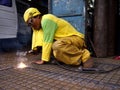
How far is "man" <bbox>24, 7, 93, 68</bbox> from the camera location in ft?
11.1

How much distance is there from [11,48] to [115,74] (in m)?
3.81

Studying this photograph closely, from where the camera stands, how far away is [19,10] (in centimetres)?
610

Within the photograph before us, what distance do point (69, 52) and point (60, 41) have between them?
0.81 feet

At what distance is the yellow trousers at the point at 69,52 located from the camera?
3.36 meters

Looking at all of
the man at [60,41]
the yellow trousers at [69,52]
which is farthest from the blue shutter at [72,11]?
the yellow trousers at [69,52]

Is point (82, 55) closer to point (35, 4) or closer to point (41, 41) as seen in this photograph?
point (41, 41)

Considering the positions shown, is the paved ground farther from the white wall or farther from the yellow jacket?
the white wall

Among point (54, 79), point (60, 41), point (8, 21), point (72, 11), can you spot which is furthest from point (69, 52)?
point (8, 21)

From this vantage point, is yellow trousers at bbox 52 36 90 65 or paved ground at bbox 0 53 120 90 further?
yellow trousers at bbox 52 36 90 65

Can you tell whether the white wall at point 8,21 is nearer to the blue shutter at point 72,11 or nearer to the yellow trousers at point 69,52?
the blue shutter at point 72,11

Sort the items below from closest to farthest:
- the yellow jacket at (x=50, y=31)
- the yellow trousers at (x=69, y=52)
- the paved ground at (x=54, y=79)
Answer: the paved ground at (x=54, y=79)
the yellow trousers at (x=69, y=52)
the yellow jacket at (x=50, y=31)

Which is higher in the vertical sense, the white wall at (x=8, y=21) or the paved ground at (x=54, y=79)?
the white wall at (x=8, y=21)

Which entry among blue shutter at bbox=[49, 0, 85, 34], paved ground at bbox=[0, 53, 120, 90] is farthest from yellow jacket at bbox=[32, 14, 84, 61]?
blue shutter at bbox=[49, 0, 85, 34]

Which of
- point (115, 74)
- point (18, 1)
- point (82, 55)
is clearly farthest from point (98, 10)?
point (18, 1)
